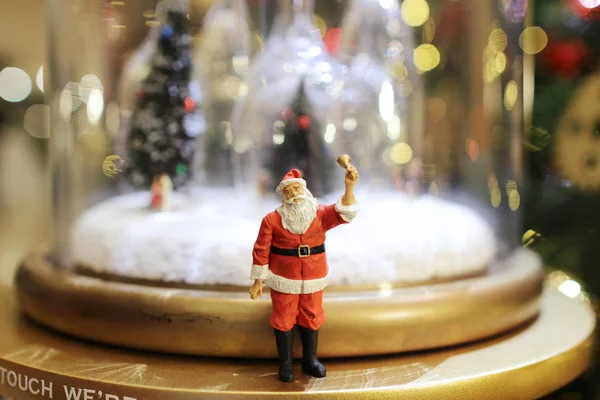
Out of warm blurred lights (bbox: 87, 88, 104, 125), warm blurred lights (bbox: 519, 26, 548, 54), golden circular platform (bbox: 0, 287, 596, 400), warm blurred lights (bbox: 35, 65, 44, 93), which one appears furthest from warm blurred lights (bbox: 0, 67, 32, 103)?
warm blurred lights (bbox: 519, 26, 548, 54)

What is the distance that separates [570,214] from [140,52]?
0.92 m

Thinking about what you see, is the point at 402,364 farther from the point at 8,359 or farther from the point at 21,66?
the point at 21,66

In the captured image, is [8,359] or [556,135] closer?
[8,359]

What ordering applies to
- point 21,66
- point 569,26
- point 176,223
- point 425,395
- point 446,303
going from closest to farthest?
point 425,395 < point 446,303 < point 176,223 < point 569,26 < point 21,66

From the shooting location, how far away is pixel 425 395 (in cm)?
Result: 73

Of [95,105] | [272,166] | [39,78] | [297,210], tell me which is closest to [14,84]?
[39,78]

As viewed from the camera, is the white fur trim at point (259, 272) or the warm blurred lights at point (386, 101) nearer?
the white fur trim at point (259, 272)

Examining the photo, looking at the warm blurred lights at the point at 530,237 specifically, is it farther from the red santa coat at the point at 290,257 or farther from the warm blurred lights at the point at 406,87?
the red santa coat at the point at 290,257

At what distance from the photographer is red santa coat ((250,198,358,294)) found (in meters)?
0.75

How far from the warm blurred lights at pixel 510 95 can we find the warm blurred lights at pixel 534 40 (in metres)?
0.13

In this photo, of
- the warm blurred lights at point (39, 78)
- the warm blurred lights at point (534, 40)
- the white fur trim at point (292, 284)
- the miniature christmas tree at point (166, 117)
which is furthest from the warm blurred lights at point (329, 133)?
the warm blurred lights at point (39, 78)

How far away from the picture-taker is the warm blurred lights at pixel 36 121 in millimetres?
2488

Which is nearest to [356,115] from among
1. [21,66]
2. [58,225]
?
[58,225]

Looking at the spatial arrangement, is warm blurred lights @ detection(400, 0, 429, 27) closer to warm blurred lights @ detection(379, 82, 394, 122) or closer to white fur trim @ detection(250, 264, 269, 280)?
warm blurred lights @ detection(379, 82, 394, 122)
